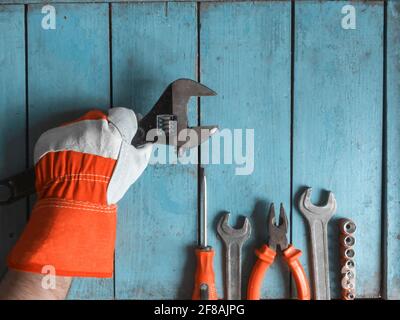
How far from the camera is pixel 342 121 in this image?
94 centimetres

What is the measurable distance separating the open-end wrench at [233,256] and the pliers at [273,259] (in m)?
0.03

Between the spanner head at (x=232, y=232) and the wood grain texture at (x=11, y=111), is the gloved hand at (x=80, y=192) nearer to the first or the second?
the wood grain texture at (x=11, y=111)

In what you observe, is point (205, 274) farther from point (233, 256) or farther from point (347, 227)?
point (347, 227)

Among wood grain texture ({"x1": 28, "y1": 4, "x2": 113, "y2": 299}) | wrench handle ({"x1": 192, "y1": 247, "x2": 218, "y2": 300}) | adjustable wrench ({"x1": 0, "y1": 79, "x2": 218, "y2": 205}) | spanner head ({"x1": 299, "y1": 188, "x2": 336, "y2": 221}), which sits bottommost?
wrench handle ({"x1": 192, "y1": 247, "x2": 218, "y2": 300})

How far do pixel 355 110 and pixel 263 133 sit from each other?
20cm

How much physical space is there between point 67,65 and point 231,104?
0.34m

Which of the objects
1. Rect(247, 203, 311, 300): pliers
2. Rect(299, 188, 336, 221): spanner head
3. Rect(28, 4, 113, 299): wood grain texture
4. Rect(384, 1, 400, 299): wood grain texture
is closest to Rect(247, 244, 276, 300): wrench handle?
Rect(247, 203, 311, 300): pliers

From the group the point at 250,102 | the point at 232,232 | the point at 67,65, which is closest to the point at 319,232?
the point at 232,232

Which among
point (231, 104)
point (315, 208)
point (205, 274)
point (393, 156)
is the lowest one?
point (205, 274)

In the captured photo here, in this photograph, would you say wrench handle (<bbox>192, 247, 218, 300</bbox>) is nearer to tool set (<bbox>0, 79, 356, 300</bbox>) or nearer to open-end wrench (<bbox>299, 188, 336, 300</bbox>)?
tool set (<bbox>0, 79, 356, 300</bbox>)

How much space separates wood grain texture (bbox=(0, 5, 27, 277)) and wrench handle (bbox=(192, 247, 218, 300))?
1.23 feet

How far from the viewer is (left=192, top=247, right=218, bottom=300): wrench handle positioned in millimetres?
906
